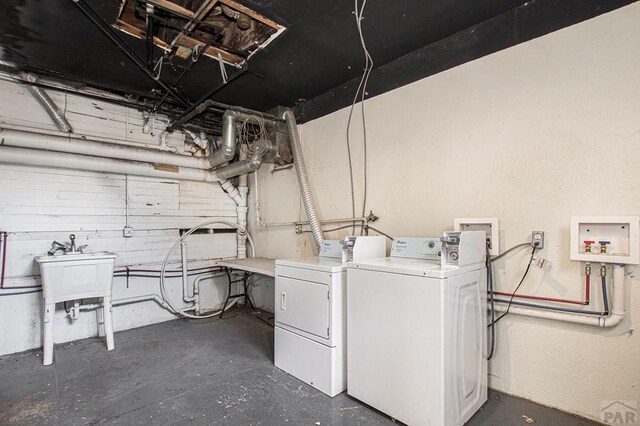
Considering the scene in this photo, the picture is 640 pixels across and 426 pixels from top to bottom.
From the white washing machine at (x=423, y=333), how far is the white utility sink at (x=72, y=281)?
2284mm

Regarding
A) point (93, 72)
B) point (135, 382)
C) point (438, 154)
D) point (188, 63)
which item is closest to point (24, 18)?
point (93, 72)

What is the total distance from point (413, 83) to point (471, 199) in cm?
108

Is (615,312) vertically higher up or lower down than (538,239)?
lower down

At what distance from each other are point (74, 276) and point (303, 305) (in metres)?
2.03

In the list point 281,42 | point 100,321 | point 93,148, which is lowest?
point 100,321

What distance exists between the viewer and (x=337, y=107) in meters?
3.14

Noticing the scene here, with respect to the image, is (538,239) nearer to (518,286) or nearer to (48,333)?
(518,286)

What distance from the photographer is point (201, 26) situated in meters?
2.17

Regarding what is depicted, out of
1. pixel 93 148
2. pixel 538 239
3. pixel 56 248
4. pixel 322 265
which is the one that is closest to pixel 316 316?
pixel 322 265

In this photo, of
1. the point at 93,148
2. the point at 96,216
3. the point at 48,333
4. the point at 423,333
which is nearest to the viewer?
the point at 423,333

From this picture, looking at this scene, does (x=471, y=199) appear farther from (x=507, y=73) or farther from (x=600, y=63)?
(x=600, y=63)

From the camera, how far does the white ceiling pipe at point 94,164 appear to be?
2.68 m

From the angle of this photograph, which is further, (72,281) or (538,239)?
(72,281)

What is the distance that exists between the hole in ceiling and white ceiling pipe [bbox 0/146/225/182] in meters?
1.43
